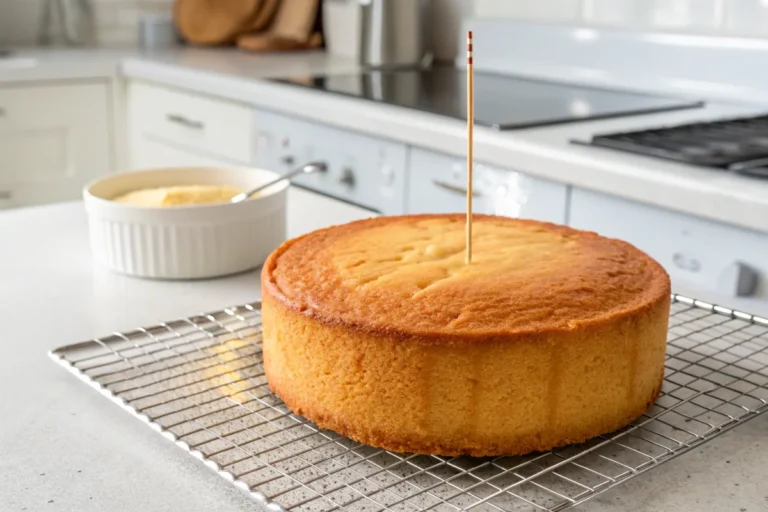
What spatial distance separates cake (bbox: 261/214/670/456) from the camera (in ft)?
2.19

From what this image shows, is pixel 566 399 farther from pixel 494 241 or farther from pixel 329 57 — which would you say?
pixel 329 57

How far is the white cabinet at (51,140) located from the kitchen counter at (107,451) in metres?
1.89

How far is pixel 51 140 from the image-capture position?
280cm

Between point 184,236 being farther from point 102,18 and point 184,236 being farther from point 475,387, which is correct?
point 102,18

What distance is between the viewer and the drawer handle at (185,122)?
262 cm

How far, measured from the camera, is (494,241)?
847 millimetres

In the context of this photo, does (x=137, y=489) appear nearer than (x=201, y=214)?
Yes

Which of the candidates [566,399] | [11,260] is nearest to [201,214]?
[11,260]

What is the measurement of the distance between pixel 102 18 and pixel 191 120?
1.03 metres

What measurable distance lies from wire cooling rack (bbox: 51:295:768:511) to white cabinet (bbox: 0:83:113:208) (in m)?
2.05

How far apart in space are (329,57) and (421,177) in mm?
1210

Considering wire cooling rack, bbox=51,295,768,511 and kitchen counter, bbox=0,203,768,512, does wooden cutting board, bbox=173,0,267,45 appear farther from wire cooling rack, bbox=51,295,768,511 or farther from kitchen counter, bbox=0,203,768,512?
wire cooling rack, bbox=51,295,768,511

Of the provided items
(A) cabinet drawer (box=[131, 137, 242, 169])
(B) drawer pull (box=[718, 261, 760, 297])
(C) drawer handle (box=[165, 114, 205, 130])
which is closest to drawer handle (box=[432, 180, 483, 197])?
(B) drawer pull (box=[718, 261, 760, 297])

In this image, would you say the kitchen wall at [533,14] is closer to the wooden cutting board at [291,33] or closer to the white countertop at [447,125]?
the white countertop at [447,125]
